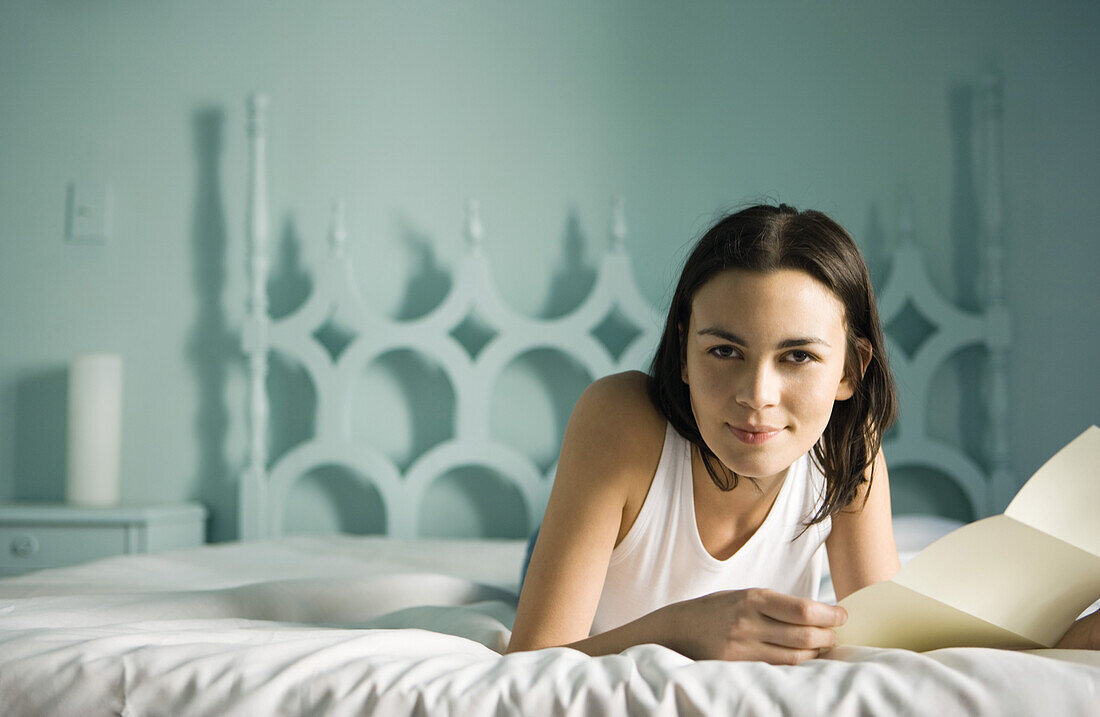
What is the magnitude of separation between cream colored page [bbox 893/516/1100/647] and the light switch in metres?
1.82

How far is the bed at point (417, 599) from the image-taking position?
43cm

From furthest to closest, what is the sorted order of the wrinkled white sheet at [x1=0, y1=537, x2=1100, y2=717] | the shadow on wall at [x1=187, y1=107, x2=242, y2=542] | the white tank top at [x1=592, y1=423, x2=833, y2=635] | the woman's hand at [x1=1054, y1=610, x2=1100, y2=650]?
the shadow on wall at [x1=187, y1=107, x2=242, y2=542] < the white tank top at [x1=592, y1=423, x2=833, y2=635] < the woman's hand at [x1=1054, y1=610, x2=1100, y2=650] < the wrinkled white sheet at [x1=0, y1=537, x2=1100, y2=717]

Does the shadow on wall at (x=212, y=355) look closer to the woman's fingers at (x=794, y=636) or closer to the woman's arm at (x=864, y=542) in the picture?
the woman's arm at (x=864, y=542)

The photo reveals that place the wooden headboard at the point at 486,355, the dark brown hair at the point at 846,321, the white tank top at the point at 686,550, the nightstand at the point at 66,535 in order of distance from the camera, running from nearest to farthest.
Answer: the dark brown hair at the point at 846,321, the white tank top at the point at 686,550, the nightstand at the point at 66,535, the wooden headboard at the point at 486,355

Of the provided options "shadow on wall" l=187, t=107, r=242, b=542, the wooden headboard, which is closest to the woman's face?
the wooden headboard

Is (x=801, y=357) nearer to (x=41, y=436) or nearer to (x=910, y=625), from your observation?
(x=910, y=625)

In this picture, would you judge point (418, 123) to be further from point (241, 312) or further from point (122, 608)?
point (122, 608)

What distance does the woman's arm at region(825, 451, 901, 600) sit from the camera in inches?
31.4

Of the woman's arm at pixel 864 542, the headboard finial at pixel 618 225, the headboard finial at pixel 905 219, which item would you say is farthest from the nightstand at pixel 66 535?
the headboard finial at pixel 905 219

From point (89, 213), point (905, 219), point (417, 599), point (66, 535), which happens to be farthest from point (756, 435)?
point (89, 213)

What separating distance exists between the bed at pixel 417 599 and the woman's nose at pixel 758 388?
18 centimetres

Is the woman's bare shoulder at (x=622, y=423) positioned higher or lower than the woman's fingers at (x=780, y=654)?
higher

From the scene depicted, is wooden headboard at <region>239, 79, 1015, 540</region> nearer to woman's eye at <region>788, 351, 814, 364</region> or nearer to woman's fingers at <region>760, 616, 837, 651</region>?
woman's eye at <region>788, 351, 814, 364</region>

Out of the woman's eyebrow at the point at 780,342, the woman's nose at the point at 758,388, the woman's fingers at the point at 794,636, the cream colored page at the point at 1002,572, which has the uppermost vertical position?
the woman's eyebrow at the point at 780,342
